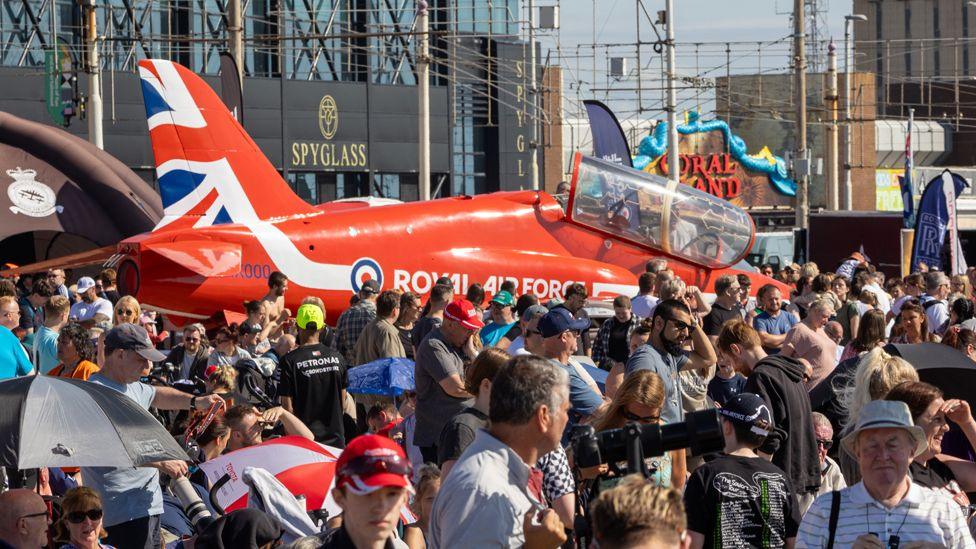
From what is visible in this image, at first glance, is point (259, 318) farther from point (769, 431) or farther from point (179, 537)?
point (769, 431)

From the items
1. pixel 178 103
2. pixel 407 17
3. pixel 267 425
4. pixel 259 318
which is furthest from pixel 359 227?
pixel 407 17

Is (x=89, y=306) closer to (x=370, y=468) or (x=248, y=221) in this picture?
(x=248, y=221)

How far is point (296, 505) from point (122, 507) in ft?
5.04

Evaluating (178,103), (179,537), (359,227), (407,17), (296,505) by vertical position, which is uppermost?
(407,17)

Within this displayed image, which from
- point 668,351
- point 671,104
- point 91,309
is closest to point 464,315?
point 668,351

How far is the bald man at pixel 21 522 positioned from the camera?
5383 millimetres

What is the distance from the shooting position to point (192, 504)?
6.22 meters

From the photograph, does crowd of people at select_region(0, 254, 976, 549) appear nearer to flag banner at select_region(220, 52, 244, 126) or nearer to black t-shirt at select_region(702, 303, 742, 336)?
black t-shirt at select_region(702, 303, 742, 336)

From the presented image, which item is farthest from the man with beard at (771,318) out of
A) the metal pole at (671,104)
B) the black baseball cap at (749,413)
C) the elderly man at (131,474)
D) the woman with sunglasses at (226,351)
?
the metal pole at (671,104)

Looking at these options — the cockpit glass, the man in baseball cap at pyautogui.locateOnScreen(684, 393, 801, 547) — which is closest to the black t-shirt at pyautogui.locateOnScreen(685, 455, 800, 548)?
the man in baseball cap at pyautogui.locateOnScreen(684, 393, 801, 547)

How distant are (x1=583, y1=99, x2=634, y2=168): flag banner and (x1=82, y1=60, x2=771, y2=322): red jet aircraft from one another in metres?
11.7

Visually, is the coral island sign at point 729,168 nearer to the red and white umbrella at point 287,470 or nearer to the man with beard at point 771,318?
the man with beard at point 771,318

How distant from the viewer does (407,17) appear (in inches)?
1735

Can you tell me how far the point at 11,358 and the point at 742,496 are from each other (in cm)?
540
